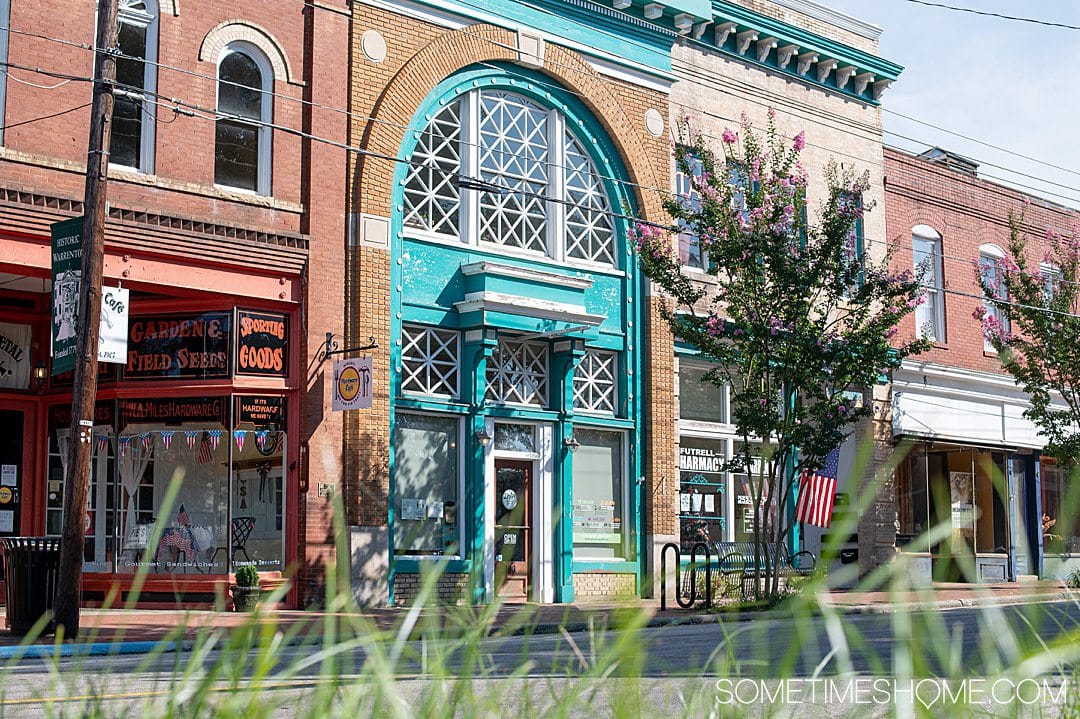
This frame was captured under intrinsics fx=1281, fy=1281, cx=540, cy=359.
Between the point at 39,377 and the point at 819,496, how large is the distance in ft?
45.2

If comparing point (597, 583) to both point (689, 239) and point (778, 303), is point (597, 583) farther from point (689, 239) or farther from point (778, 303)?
point (689, 239)

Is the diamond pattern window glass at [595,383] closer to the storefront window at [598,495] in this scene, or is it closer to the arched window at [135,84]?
the storefront window at [598,495]

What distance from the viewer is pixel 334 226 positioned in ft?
64.5

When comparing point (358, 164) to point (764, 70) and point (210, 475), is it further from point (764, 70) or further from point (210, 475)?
point (764, 70)

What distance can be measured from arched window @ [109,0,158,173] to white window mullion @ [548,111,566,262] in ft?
23.2

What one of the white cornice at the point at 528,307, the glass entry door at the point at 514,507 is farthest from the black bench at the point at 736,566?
the white cornice at the point at 528,307

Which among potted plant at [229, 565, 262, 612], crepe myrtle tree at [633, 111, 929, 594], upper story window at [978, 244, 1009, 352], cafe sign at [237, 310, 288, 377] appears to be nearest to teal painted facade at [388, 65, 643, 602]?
crepe myrtle tree at [633, 111, 929, 594]

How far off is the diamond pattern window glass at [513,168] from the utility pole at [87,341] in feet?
25.4

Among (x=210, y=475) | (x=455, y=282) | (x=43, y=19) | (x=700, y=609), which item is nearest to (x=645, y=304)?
(x=455, y=282)

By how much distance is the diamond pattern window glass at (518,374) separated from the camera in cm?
2150

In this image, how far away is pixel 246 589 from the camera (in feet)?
58.9

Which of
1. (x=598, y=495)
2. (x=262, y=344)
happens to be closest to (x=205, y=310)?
(x=262, y=344)

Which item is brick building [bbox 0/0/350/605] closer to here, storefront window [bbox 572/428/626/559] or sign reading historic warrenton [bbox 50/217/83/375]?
sign reading historic warrenton [bbox 50/217/83/375]

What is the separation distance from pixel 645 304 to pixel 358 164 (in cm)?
625
